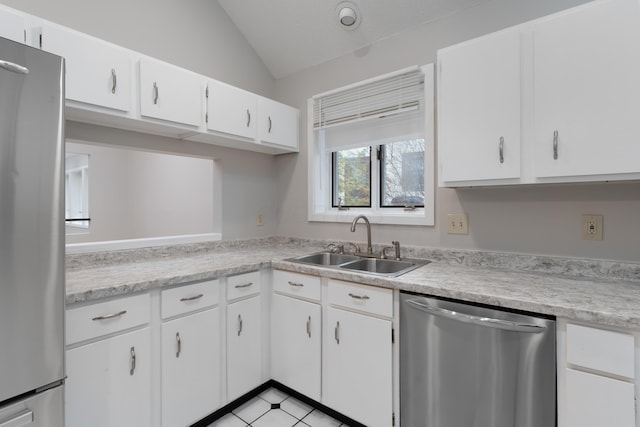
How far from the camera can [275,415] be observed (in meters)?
1.87

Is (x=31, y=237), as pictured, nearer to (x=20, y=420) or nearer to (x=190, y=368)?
(x=20, y=420)

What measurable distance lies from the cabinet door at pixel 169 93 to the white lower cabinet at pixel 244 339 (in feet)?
3.34

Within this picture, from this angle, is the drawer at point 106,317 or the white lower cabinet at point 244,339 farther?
the white lower cabinet at point 244,339

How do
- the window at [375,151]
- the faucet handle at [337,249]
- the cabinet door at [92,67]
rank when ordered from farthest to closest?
1. the faucet handle at [337,249]
2. the window at [375,151]
3. the cabinet door at [92,67]

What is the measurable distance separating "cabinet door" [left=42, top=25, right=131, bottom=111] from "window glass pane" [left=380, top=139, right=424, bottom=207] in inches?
67.9

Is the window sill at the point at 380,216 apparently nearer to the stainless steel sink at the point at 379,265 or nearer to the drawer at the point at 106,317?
the stainless steel sink at the point at 379,265

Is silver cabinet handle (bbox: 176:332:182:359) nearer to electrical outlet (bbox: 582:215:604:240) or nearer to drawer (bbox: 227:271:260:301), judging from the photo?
drawer (bbox: 227:271:260:301)

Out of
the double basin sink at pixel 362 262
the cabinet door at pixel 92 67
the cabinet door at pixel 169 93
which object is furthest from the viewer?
the double basin sink at pixel 362 262

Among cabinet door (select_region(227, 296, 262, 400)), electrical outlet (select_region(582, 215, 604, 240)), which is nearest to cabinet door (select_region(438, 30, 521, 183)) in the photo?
electrical outlet (select_region(582, 215, 604, 240))

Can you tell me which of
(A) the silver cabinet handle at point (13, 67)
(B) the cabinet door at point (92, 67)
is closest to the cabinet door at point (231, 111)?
(B) the cabinet door at point (92, 67)

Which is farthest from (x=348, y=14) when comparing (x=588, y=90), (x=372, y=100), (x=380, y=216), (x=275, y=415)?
(x=275, y=415)

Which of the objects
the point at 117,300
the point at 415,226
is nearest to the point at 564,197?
the point at 415,226

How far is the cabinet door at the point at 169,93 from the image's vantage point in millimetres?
1726

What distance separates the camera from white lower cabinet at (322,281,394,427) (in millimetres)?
1582
